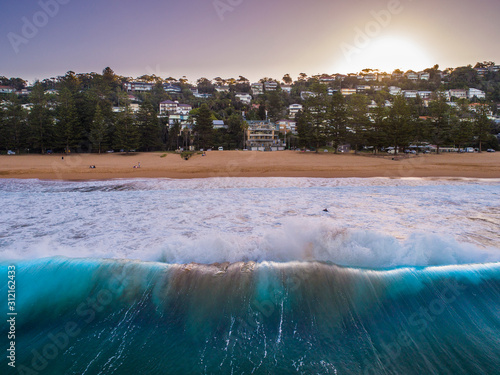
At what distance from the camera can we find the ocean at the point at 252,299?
3.59 metres

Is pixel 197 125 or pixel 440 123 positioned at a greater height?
pixel 197 125

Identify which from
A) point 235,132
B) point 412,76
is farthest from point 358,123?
point 412,76

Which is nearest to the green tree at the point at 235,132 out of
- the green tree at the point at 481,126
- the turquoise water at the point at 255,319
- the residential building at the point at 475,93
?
the green tree at the point at 481,126

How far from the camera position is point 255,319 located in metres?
4.14

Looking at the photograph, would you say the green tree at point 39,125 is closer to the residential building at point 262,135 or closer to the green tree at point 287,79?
the residential building at point 262,135

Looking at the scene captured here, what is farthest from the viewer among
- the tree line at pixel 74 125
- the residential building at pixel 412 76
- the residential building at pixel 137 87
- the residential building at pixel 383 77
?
the residential building at pixel 383 77

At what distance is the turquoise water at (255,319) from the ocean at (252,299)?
20mm

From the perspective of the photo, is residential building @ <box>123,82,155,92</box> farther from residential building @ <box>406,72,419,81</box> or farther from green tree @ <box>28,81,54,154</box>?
residential building @ <box>406,72,419,81</box>

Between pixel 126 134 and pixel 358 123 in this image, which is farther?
pixel 358 123

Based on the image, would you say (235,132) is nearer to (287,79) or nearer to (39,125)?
(39,125)

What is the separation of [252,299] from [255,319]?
0.35 m

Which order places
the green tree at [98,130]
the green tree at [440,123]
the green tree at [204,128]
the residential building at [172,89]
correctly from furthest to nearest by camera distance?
1. the residential building at [172,89]
2. the green tree at [204,128]
3. the green tree at [440,123]
4. the green tree at [98,130]

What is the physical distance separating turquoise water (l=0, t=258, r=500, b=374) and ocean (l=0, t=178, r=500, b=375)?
20 mm

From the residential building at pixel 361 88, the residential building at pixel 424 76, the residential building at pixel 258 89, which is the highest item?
the residential building at pixel 424 76
